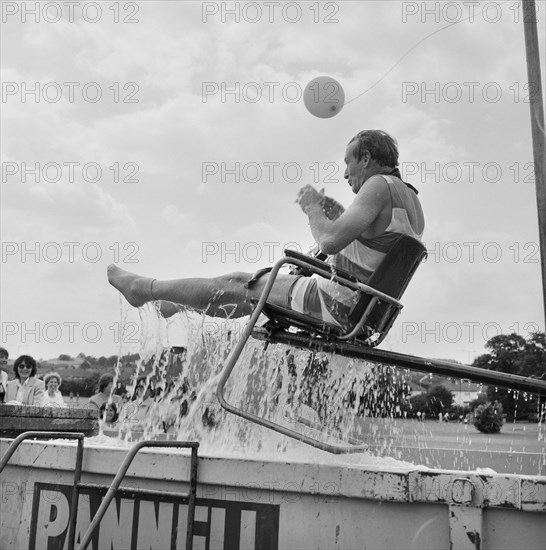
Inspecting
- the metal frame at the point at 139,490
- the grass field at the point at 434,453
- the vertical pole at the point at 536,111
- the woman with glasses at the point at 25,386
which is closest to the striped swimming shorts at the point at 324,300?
the grass field at the point at 434,453

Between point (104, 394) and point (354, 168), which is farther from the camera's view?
point (104, 394)

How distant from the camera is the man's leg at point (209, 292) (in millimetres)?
3340

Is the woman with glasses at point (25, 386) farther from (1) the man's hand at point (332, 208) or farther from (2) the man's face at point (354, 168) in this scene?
(2) the man's face at point (354, 168)

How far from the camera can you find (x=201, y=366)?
11.0 feet

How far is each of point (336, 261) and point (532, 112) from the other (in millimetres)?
1392

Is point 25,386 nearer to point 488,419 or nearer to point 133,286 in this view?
point 133,286

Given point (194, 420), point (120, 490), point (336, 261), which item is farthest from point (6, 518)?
point (336, 261)

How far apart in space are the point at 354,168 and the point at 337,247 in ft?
2.21

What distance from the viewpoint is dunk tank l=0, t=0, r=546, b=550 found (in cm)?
211

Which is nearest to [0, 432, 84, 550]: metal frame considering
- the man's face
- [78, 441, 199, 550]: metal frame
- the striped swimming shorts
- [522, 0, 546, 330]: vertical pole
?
[78, 441, 199, 550]: metal frame

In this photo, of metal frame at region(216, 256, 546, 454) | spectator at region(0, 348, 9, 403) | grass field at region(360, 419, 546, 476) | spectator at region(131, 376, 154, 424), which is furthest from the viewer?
spectator at region(0, 348, 9, 403)

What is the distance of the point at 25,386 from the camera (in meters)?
5.99

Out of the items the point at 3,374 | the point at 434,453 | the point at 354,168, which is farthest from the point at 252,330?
the point at 3,374

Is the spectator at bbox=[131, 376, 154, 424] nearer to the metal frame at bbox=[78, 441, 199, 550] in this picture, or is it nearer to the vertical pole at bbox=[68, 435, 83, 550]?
the vertical pole at bbox=[68, 435, 83, 550]
